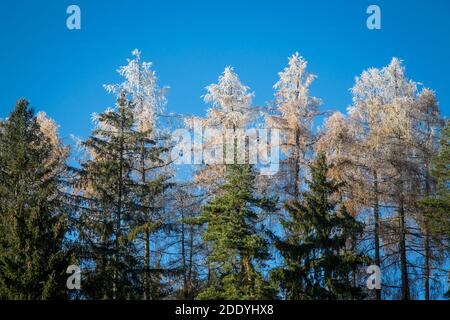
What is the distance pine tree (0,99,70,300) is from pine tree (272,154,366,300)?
7501 mm

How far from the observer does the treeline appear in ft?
81.0

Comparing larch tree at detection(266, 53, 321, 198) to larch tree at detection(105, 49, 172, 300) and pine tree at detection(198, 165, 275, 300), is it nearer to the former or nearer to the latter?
larch tree at detection(105, 49, 172, 300)

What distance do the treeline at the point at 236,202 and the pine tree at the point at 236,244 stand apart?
2.3 inches

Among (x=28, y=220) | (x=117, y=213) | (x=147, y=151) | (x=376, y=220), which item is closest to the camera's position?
(x=28, y=220)

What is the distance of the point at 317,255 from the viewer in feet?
82.8

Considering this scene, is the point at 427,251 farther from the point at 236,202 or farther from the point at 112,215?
the point at 112,215

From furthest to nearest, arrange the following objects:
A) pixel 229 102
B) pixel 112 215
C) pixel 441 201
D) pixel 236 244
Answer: pixel 229 102, pixel 441 201, pixel 112 215, pixel 236 244

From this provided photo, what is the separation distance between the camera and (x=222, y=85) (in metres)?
34.2

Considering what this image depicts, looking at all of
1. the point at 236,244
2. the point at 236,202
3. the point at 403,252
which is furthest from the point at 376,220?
the point at 236,244

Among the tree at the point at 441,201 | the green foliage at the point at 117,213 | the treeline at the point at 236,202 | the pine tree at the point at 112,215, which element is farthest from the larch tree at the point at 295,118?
the pine tree at the point at 112,215

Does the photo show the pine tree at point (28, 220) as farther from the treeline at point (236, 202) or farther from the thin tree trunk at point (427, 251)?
the thin tree trunk at point (427, 251)

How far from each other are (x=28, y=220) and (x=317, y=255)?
1003cm
